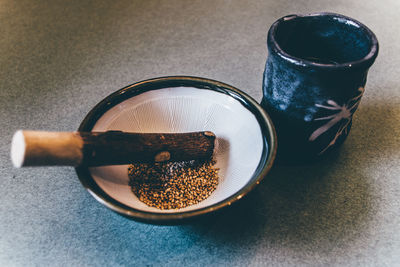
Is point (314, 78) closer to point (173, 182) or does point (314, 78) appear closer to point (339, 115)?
point (339, 115)

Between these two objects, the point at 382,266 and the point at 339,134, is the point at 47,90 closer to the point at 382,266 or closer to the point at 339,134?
the point at 339,134

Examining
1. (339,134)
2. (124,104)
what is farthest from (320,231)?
(124,104)

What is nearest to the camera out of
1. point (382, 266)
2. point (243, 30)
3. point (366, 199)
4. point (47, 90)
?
point (382, 266)

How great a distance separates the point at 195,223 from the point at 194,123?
0.89ft

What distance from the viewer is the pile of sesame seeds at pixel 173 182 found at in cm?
76

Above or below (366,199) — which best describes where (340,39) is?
above

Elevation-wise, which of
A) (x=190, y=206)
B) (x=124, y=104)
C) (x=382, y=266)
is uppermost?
(x=124, y=104)

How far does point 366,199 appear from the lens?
82 cm

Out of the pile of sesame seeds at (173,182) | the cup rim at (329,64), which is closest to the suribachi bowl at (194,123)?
the pile of sesame seeds at (173,182)

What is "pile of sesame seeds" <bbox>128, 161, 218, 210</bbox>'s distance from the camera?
758 mm

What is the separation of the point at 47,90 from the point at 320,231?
3.22ft

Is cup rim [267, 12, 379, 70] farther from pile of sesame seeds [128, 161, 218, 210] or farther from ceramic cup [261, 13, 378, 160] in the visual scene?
pile of sesame seeds [128, 161, 218, 210]

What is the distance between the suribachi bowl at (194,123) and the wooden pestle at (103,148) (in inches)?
1.6

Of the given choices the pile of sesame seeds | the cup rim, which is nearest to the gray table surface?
the pile of sesame seeds
